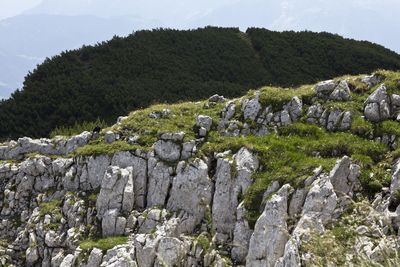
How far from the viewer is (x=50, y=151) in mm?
26859

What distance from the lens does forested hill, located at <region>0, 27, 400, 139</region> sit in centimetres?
4888

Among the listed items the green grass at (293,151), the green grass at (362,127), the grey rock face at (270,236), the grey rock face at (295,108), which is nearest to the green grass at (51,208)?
the green grass at (293,151)

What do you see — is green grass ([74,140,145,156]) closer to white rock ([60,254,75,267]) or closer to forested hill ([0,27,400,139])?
white rock ([60,254,75,267])

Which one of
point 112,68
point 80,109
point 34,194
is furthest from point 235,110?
point 112,68

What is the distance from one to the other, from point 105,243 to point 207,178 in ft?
16.7

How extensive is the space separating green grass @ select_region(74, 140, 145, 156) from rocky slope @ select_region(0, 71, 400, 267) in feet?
0.23

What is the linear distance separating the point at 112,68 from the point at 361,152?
44.8 metres

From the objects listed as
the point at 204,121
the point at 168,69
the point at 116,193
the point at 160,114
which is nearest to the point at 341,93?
the point at 204,121

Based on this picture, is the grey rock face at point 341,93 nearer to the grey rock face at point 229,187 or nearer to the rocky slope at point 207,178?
the rocky slope at point 207,178

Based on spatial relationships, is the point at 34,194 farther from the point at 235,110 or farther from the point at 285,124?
the point at 285,124

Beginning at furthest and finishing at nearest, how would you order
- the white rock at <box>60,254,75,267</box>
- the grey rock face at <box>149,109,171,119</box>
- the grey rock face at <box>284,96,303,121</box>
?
the grey rock face at <box>149,109,171,119</box> < the grey rock face at <box>284,96,303,121</box> < the white rock at <box>60,254,75,267</box>

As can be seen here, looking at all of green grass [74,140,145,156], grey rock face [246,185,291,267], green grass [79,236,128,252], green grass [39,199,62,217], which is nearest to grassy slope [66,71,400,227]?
green grass [74,140,145,156]

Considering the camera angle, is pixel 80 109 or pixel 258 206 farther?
pixel 80 109

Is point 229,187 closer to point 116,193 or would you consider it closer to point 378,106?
point 116,193
